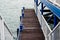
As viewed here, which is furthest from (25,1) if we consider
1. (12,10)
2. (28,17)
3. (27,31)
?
(27,31)

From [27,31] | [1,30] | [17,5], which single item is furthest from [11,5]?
[1,30]

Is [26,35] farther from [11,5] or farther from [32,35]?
[11,5]

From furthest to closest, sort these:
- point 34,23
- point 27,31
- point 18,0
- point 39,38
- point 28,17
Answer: point 18,0 < point 28,17 < point 34,23 < point 27,31 < point 39,38

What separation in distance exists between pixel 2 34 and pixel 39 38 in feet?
11.5

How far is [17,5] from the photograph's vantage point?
2717 cm

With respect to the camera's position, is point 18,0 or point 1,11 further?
point 18,0

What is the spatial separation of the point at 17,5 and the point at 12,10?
6.09 feet

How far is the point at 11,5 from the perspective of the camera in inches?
1091

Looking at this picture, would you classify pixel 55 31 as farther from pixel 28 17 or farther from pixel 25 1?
pixel 25 1

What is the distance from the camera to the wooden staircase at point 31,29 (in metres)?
8.66

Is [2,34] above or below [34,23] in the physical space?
above

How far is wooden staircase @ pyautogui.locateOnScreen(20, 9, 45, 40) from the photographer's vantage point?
866 cm

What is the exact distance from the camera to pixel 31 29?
10.0 meters

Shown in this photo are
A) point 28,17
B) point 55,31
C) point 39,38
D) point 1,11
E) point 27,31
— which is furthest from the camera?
point 1,11
